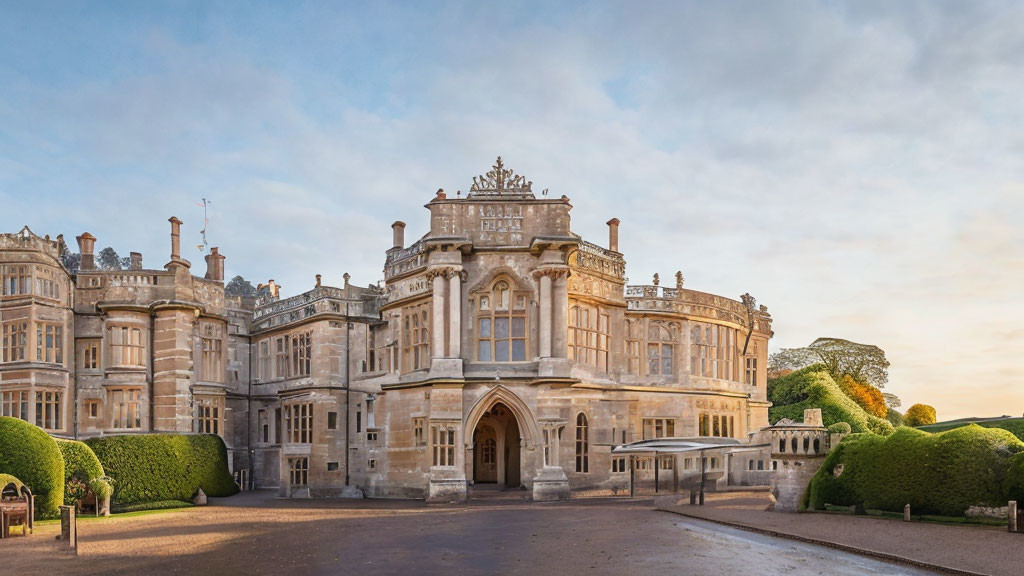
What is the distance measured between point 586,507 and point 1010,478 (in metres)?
14.5

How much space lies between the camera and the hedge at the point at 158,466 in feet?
126

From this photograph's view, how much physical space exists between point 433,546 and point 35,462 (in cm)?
1648

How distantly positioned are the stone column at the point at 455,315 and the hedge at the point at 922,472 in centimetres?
1530

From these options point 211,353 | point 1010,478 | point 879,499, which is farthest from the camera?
point 211,353

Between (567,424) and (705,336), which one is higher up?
(705,336)

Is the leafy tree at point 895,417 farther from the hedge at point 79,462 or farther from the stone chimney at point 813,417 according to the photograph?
the hedge at point 79,462

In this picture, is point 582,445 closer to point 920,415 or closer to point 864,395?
point 864,395

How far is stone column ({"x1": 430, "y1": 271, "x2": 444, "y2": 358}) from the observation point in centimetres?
3822

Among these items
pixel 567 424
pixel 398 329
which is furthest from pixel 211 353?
pixel 567 424

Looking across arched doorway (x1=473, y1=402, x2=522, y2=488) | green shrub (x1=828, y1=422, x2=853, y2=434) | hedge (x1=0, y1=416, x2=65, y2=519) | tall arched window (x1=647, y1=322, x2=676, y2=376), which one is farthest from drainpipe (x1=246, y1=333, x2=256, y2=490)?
green shrub (x1=828, y1=422, x2=853, y2=434)

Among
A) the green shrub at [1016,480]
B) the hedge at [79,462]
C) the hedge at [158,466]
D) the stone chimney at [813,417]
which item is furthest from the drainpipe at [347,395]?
the green shrub at [1016,480]

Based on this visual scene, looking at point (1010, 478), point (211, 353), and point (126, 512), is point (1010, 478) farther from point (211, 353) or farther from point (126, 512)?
point (211, 353)

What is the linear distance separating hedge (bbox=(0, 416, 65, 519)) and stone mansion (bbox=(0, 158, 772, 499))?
30.9 ft

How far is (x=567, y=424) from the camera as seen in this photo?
38844 millimetres
